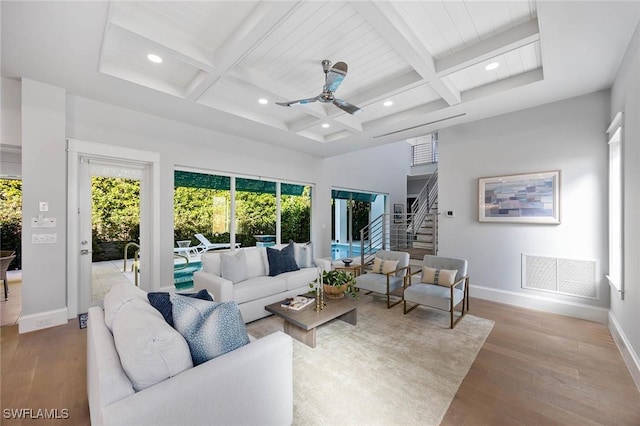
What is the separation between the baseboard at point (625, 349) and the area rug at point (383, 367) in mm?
1132

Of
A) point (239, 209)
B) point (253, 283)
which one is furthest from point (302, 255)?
point (239, 209)

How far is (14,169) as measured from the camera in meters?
4.30

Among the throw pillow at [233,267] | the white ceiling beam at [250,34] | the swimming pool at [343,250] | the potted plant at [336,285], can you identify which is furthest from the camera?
the swimming pool at [343,250]

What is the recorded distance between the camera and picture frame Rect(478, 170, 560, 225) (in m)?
3.86

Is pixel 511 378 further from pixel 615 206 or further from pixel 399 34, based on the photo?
pixel 399 34

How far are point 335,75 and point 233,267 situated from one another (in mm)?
2716

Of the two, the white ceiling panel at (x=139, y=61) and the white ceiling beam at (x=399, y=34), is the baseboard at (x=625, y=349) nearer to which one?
the white ceiling beam at (x=399, y=34)

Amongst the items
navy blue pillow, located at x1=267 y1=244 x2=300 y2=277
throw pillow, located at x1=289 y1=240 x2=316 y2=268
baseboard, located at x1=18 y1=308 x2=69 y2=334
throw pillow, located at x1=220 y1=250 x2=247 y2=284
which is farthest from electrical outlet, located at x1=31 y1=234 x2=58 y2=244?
throw pillow, located at x1=289 y1=240 x2=316 y2=268

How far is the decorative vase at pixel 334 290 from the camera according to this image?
3326 millimetres

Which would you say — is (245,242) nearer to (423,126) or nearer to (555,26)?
(423,126)

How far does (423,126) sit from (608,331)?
3689mm

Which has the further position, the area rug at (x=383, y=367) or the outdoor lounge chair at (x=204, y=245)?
the outdoor lounge chair at (x=204, y=245)
